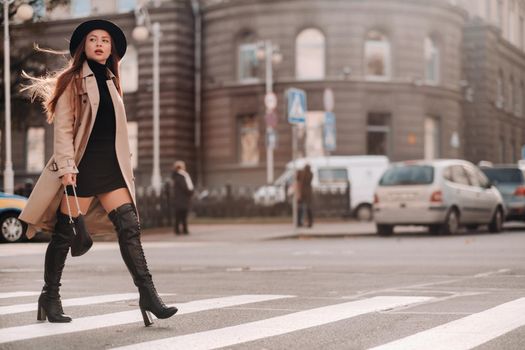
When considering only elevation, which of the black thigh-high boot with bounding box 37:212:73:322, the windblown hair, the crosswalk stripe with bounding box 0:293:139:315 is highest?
the windblown hair

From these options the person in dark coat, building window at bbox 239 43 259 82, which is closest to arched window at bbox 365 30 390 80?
building window at bbox 239 43 259 82

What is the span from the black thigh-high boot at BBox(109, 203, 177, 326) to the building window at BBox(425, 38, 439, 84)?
38068mm

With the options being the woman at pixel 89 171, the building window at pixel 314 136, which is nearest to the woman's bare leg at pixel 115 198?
the woman at pixel 89 171

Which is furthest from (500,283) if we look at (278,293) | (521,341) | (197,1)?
(197,1)

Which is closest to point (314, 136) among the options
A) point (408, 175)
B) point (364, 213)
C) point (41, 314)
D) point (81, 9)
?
point (364, 213)

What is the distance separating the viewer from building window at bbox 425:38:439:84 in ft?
145

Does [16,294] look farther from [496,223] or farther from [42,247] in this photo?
[496,223]

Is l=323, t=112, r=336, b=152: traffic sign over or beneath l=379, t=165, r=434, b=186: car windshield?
over

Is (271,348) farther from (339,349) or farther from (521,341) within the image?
(521,341)

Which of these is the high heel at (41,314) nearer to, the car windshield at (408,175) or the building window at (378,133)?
the car windshield at (408,175)

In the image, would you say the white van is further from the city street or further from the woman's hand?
the woman's hand

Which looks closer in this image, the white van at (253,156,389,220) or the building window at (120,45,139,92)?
the white van at (253,156,389,220)

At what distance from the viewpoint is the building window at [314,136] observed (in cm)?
4166

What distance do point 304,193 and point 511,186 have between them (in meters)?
5.47
